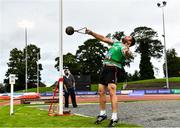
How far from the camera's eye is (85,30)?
9508 mm

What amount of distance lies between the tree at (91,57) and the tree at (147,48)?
10.8m

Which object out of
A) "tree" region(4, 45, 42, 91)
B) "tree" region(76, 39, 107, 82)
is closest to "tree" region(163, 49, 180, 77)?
"tree" region(76, 39, 107, 82)

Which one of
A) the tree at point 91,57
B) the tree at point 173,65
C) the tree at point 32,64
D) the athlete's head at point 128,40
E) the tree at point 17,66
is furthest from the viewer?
the tree at point 173,65

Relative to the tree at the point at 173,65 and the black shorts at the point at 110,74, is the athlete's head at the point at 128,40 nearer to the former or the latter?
the black shorts at the point at 110,74

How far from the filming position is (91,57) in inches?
4254

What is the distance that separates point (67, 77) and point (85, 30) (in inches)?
372

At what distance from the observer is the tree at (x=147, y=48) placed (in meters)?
110

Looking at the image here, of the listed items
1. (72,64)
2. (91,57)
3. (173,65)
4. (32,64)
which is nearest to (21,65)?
(32,64)

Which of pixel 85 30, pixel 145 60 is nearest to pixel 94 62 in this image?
pixel 145 60

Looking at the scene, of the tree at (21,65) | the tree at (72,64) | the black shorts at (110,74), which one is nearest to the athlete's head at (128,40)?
the black shorts at (110,74)

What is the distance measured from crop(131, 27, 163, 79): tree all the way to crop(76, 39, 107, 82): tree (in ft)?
35.3

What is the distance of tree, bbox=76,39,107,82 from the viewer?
348 feet

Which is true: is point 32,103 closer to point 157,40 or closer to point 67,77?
point 67,77

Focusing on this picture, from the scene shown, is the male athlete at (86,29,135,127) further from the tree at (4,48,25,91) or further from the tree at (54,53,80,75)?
the tree at (54,53,80,75)
